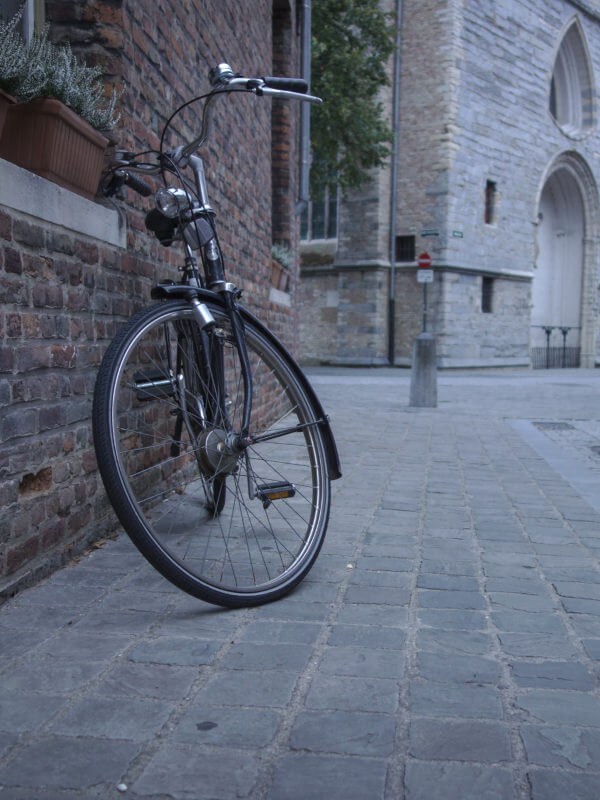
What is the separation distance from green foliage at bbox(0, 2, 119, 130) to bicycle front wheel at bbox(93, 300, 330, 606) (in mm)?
854

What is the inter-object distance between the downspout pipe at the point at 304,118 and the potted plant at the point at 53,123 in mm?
6966

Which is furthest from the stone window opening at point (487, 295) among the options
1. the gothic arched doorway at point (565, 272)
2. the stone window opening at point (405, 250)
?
the gothic arched doorway at point (565, 272)

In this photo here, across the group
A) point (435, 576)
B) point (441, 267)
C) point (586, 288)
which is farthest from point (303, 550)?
point (586, 288)

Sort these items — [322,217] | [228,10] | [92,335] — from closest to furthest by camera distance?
[92,335] < [228,10] < [322,217]

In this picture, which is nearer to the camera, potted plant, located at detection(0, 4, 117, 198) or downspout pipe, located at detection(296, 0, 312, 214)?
potted plant, located at detection(0, 4, 117, 198)

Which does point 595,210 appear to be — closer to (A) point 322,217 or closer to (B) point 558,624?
(A) point 322,217

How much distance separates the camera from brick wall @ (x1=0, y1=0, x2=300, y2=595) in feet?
8.39

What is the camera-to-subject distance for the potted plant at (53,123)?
2.67m

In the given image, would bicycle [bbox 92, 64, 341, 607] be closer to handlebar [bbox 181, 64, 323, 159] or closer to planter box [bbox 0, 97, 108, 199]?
handlebar [bbox 181, 64, 323, 159]

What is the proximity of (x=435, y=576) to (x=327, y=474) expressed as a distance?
543 mm

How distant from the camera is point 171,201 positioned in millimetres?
3080

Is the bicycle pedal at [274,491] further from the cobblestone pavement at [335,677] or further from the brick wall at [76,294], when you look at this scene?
the brick wall at [76,294]

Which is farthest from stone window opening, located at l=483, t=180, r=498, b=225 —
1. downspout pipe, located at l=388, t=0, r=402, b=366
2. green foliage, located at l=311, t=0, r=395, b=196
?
green foliage, located at l=311, t=0, r=395, b=196

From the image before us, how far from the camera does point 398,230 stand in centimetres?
2447
